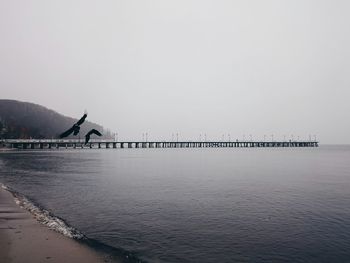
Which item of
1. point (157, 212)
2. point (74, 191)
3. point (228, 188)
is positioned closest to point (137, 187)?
point (74, 191)

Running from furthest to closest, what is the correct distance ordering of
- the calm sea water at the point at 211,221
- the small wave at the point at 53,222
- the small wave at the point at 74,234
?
the small wave at the point at 53,222 → the calm sea water at the point at 211,221 → the small wave at the point at 74,234

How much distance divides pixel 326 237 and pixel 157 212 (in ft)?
31.3

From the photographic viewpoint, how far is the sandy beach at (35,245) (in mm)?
10633

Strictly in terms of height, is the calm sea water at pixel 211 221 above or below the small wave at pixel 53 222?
below

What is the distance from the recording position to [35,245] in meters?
11.7

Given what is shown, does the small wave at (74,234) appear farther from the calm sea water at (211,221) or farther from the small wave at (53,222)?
the calm sea water at (211,221)

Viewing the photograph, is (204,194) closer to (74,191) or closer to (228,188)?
(228,188)

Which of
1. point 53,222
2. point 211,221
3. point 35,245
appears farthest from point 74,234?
point 211,221

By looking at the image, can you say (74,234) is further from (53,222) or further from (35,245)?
(35,245)

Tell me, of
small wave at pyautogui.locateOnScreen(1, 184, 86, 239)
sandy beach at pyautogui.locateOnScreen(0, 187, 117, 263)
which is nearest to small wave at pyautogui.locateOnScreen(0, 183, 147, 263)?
small wave at pyautogui.locateOnScreen(1, 184, 86, 239)

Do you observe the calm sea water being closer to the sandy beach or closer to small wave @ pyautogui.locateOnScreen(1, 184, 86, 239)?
small wave @ pyautogui.locateOnScreen(1, 184, 86, 239)

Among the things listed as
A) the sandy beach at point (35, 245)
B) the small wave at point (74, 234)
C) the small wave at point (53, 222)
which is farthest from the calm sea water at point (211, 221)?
the sandy beach at point (35, 245)

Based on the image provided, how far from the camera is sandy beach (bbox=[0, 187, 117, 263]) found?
34.9ft

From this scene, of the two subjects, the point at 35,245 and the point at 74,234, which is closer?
the point at 35,245
